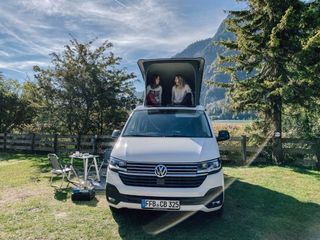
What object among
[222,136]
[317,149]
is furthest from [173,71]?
[317,149]

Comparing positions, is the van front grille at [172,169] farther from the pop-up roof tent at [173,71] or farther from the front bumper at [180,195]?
the pop-up roof tent at [173,71]

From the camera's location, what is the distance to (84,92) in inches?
579

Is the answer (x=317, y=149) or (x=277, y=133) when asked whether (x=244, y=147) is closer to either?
(x=277, y=133)

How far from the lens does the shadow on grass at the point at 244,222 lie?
4754 mm

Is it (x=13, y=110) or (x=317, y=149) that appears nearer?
(x=317, y=149)

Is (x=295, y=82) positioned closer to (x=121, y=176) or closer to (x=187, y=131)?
(x=187, y=131)

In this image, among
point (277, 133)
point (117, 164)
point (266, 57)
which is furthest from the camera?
point (277, 133)

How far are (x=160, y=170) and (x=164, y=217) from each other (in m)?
1.28

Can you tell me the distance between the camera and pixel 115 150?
16.9ft

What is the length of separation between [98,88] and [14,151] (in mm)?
6778

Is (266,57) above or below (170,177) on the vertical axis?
above

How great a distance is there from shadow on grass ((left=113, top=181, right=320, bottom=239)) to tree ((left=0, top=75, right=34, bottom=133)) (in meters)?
16.1

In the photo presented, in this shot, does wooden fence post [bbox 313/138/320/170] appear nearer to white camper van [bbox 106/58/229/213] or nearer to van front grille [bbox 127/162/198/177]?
white camper van [bbox 106/58/229/213]

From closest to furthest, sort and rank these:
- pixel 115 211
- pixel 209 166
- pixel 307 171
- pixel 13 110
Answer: pixel 209 166
pixel 115 211
pixel 307 171
pixel 13 110
